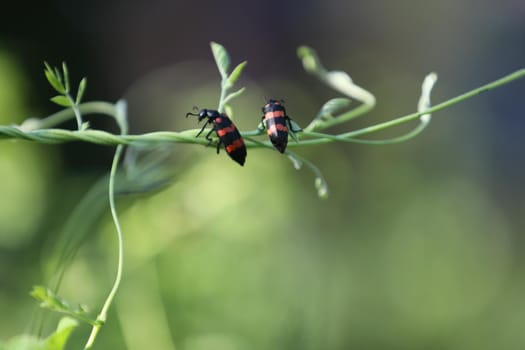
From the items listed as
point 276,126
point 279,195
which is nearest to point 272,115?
point 276,126

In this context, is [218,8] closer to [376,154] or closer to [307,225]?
[376,154]

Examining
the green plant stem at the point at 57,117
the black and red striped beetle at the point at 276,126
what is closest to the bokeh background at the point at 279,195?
the green plant stem at the point at 57,117

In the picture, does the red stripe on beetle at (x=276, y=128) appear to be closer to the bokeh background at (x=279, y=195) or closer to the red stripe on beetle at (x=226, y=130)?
the red stripe on beetle at (x=226, y=130)

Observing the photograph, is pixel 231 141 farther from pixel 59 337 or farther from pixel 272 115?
pixel 59 337

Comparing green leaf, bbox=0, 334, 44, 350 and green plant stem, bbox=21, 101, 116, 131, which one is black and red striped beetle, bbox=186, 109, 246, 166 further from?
green leaf, bbox=0, 334, 44, 350

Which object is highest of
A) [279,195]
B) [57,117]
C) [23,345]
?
[279,195]

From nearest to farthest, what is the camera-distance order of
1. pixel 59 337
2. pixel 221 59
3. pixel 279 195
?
pixel 59 337 → pixel 221 59 → pixel 279 195

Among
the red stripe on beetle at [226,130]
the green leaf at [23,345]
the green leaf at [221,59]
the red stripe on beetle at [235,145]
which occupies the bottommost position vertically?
the green leaf at [23,345]
